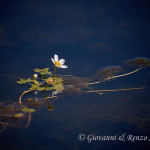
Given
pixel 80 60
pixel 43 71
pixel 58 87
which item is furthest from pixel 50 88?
pixel 80 60

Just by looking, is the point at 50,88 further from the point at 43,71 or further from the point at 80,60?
the point at 80,60

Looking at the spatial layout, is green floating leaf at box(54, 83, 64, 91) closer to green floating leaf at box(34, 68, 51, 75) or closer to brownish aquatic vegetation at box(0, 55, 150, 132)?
brownish aquatic vegetation at box(0, 55, 150, 132)

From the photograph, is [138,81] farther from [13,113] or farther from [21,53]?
[21,53]

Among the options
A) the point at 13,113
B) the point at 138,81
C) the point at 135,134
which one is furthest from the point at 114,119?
the point at 13,113

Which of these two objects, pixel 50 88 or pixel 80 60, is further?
pixel 80 60

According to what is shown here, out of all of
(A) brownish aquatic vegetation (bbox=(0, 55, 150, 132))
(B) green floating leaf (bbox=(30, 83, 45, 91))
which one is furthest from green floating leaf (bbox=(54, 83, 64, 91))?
(B) green floating leaf (bbox=(30, 83, 45, 91))

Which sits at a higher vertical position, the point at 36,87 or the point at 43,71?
the point at 43,71
